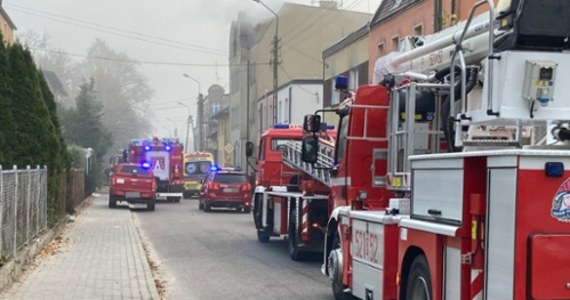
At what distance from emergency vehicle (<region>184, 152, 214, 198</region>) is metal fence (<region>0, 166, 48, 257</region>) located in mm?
29720

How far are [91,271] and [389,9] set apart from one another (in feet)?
71.7

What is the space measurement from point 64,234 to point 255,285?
30.4ft

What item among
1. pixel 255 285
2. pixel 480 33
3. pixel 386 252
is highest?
pixel 480 33

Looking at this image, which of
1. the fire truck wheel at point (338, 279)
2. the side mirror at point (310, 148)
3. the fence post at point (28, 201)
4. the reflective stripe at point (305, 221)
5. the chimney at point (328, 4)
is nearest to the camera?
the fire truck wheel at point (338, 279)

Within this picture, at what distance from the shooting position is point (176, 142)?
45250 millimetres

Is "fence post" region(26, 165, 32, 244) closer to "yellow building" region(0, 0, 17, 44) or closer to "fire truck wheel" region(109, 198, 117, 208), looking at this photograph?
"fire truck wheel" region(109, 198, 117, 208)

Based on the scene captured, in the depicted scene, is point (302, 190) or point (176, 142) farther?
point (176, 142)

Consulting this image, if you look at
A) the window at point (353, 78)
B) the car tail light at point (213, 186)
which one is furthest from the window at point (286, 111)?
the car tail light at point (213, 186)

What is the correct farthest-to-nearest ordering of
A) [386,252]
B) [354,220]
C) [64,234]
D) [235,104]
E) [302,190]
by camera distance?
[235,104]
[64,234]
[302,190]
[354,220]
[386,252]

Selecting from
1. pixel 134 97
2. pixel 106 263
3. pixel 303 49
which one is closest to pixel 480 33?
pixel 106 263

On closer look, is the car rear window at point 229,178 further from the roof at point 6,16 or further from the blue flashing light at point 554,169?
the blue flashing light at point 554,169

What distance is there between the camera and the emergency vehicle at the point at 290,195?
1557 centimetres

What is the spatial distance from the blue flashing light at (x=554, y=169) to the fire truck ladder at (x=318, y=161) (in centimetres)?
677

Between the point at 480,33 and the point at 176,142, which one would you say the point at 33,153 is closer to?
the point at 480,33
